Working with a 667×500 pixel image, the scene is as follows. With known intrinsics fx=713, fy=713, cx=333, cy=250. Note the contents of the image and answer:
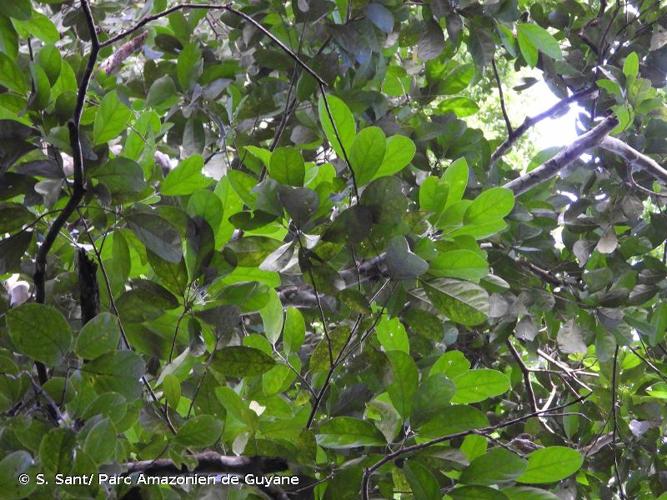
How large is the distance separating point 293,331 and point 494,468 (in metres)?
0.48

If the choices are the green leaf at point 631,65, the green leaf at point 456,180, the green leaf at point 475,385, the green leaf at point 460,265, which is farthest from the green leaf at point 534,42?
the green leaf at point 475,385

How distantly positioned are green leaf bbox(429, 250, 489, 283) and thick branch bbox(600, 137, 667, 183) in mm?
1074

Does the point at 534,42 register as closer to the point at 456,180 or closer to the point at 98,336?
the point at 456,180

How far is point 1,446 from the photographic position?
1029 mm

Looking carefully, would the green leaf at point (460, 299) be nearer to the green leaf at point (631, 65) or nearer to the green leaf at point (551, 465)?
the green leaf at point (551, 465)

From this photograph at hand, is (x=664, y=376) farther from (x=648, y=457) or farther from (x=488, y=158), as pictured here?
(x=488, y=158)

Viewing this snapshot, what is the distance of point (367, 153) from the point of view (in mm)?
1242

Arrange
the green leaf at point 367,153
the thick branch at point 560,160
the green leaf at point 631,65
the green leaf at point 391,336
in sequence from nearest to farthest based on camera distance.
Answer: the green leaf at point 367,153, the green leaf at point 391,336, the green leaf at point 631,65, the thick branch at point 560,160

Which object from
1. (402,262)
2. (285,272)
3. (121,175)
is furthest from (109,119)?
(402,262)

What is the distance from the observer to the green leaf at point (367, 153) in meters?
1.22

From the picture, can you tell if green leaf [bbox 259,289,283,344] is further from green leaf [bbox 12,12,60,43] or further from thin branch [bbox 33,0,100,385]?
green leaf [bbox 12,12,60,43]

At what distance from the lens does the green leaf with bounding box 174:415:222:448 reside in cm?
104

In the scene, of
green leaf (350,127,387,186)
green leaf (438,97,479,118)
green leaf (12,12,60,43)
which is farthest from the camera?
green leaf (438,97,479,118)

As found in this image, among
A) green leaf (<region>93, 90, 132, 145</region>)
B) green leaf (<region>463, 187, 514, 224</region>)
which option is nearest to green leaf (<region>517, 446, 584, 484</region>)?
green leaf (<region>463, 187, 514, 224</region>)
